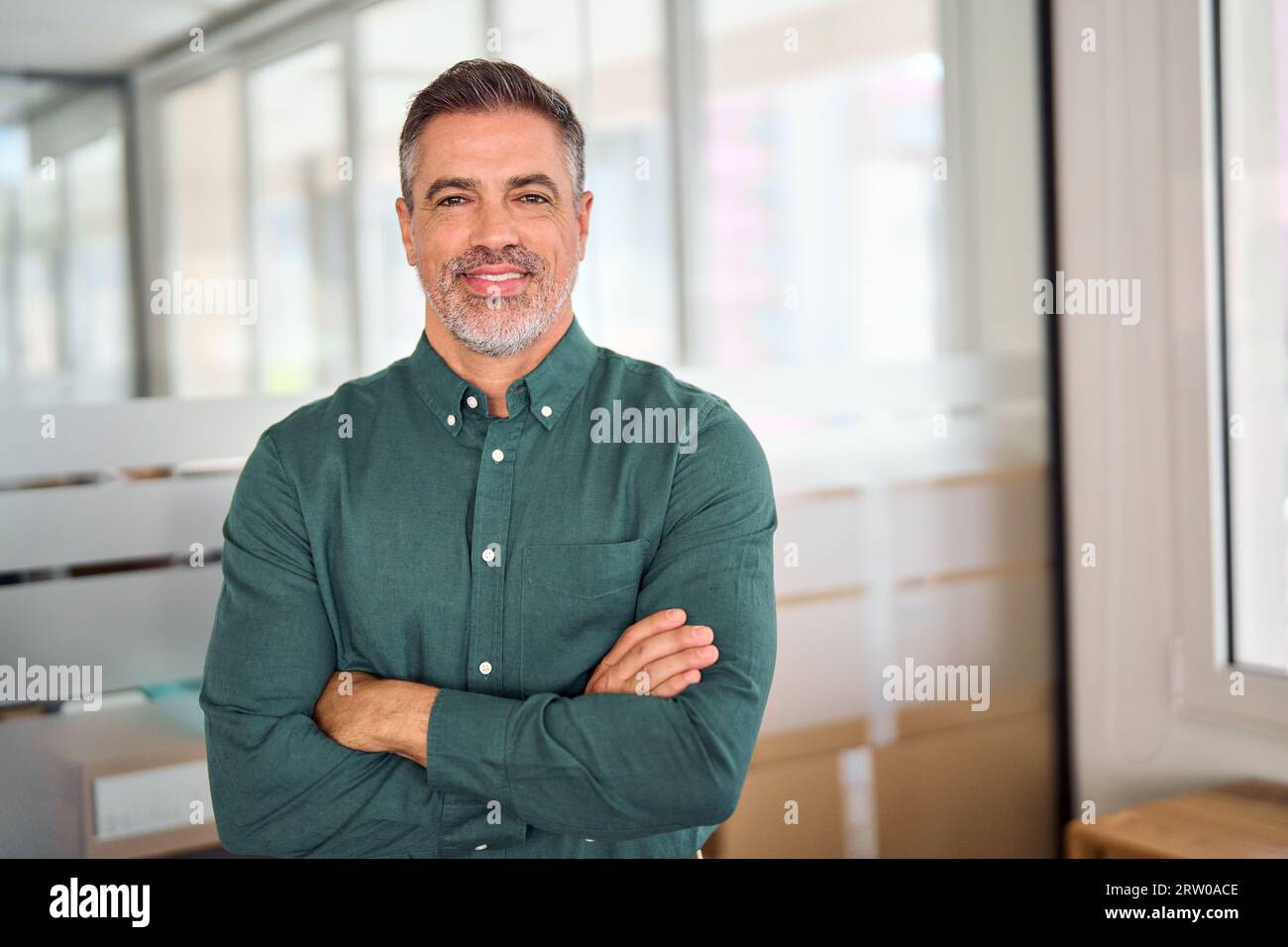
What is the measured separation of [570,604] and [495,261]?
0.48 meters

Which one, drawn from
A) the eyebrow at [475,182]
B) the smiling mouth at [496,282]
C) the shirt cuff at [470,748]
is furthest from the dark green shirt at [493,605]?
the eyebrow at [475,182]

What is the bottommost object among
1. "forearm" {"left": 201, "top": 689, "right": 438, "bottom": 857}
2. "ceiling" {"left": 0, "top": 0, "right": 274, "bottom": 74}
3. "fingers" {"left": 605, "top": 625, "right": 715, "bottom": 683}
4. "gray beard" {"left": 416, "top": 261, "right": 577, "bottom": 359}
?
"forearm" {"left": 201, "top": 689, "right": 438, "bottom": 857}

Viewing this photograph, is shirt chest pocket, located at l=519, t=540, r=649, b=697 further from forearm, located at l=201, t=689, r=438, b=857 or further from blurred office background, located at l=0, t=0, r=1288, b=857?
blurred office background, located at l=0, t=0, r=1288, b=857

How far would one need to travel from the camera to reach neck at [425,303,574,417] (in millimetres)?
1791

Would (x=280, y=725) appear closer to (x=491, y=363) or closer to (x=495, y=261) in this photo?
(x=491, y=363)

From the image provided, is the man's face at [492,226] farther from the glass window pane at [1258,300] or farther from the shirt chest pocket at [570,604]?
the glass window pane at [1258,300]

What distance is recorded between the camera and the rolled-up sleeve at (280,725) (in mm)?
1596

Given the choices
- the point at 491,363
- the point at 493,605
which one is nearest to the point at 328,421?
the point at 491,363

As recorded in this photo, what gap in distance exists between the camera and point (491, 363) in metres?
1.79

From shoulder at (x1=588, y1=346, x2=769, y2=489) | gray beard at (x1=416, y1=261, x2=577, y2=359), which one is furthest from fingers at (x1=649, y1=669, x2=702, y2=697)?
gray beard at (x1=416, y1=261, x2=577, y2=359)

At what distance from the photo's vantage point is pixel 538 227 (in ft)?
5.76

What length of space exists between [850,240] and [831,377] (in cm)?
29
